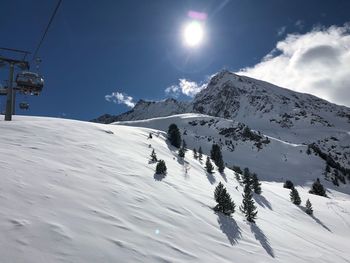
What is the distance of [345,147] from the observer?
446 feet

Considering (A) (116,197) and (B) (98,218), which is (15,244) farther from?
(A) (116,197)

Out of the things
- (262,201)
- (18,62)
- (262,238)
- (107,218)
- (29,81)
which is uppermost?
(18,62)

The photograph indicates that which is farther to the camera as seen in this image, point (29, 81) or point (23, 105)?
point (23, 105)

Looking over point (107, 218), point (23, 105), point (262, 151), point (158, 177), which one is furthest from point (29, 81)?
point (262, 151)

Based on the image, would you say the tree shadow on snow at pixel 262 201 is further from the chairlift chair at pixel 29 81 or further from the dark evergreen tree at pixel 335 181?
the dark evergreen tree at pixel 335 181

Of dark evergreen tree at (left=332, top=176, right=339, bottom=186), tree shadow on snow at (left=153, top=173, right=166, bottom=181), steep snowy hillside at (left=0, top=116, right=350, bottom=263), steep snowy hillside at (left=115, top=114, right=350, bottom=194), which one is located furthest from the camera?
steep snowy hillside at (left=115, top=114, right=350, bottom=194)

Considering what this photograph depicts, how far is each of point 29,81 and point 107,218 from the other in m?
19.8

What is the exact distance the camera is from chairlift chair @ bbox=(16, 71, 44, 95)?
26.6m

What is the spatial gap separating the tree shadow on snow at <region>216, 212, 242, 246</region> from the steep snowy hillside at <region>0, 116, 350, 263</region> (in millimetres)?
84

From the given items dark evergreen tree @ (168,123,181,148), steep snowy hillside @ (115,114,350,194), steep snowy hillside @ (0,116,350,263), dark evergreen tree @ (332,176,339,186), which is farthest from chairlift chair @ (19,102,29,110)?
dark evergreen tree @ (332,176,339,186)

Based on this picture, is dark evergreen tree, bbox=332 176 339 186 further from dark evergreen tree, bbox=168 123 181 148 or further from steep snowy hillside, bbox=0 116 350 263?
steep snowy hillside, bbox=0 116 350 263

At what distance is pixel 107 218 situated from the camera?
10727 mm

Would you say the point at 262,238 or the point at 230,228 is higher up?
the point at 230,228

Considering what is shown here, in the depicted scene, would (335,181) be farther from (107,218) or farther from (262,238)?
(107,218)
